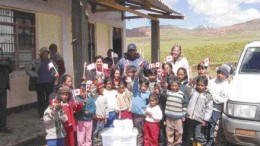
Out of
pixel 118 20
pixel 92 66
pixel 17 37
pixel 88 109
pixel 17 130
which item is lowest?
pixel 17 130

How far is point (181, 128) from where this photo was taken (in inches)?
243

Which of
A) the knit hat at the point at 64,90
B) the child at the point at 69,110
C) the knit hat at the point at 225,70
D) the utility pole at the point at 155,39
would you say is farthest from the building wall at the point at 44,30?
the knit hat at the point at 225,70

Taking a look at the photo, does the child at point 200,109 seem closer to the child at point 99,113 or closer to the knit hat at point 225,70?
the knit hat at point 225,70

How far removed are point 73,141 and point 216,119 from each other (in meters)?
2.40

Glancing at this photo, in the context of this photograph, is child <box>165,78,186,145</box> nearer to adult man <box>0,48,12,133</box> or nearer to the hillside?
adult man <box>0,48,12,133</box>

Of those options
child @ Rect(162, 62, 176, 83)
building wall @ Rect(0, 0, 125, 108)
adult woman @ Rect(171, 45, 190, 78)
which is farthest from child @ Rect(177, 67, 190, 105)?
building wall @ Rect(0, 0, 125, 108)

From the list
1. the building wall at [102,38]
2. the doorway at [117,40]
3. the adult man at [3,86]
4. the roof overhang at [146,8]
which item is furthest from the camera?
the doorway at [117,40]

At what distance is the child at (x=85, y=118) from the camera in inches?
225

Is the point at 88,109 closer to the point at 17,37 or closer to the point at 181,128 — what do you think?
A: the point at 181,128

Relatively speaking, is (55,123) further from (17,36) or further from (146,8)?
(146,8)

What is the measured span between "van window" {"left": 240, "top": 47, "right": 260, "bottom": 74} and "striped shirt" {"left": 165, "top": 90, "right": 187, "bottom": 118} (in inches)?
44.1

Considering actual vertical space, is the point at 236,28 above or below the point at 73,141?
above

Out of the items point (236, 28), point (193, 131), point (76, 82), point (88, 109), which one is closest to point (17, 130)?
point (76, 82)

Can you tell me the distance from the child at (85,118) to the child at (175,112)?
123 cm
